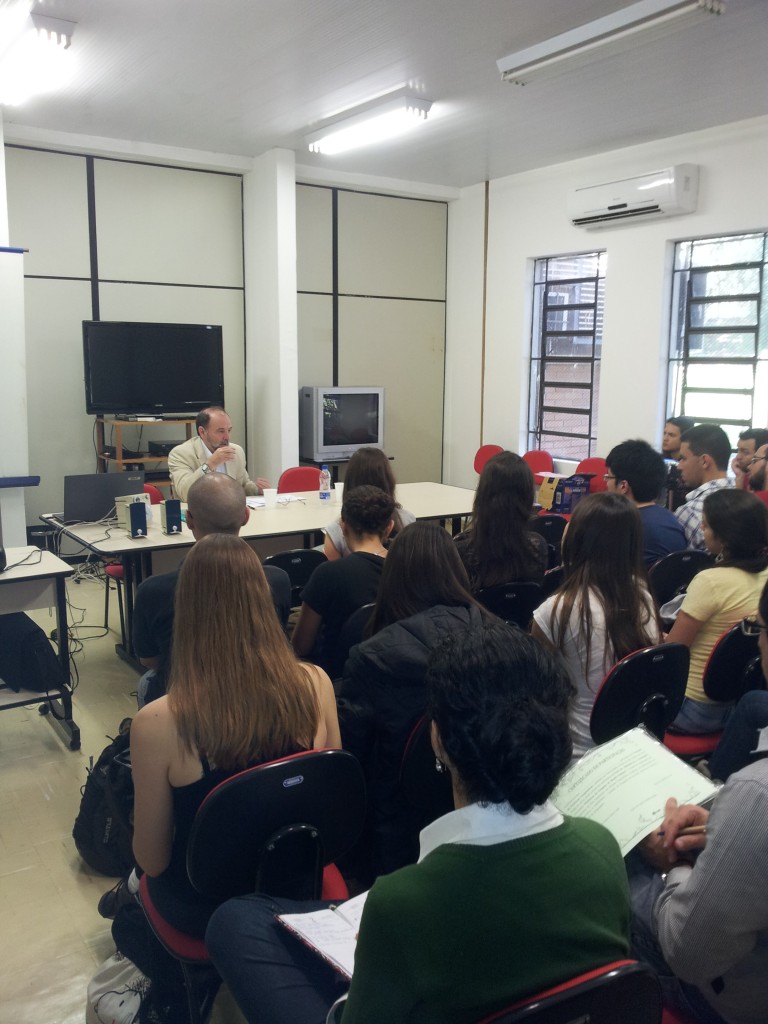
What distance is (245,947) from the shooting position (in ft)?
4.51

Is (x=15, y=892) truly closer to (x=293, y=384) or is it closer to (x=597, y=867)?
(x=597, y=867)

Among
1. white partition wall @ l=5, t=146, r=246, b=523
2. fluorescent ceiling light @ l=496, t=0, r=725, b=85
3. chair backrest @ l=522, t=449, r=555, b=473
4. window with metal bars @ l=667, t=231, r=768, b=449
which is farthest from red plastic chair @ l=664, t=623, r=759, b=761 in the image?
white partition wall @ l=5, t=146, r=246, b=523

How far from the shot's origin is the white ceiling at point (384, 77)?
3.86 m

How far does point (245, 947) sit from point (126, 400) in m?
5.32

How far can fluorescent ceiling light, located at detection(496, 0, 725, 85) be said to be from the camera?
361 cm

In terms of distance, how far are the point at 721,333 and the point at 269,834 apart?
5.61 metres

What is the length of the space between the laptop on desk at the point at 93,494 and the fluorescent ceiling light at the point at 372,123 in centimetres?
282

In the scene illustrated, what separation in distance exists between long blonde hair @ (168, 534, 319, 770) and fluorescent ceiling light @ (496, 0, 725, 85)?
338 cm

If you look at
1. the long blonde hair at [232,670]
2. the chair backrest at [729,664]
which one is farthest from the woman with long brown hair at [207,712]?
the chair backrest at [729,664]

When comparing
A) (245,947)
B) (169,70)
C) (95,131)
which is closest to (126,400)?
(95,131)

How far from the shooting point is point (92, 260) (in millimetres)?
6227

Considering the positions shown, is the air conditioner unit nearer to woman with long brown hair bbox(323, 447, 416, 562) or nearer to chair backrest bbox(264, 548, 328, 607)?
woman with long brown hair bbox(323, 447, 416, 562)

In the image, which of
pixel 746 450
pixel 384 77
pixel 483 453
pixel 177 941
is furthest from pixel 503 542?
pixel 483 453

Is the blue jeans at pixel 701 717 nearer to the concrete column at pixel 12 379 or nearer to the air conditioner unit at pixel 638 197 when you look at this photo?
the concrete column at pixel 12 379
